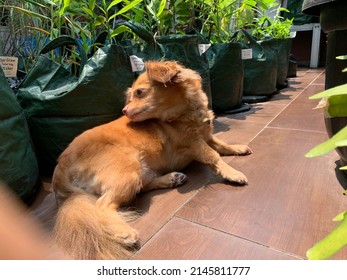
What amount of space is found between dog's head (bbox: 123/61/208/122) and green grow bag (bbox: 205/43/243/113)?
0.91 m

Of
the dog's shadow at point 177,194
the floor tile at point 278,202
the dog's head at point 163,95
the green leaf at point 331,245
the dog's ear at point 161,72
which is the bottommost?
the dog's shadow at point 177,194

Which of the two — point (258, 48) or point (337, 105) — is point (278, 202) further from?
point (258, 48)

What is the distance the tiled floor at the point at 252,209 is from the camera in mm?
773

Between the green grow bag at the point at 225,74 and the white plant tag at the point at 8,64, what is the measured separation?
1430 millimetres

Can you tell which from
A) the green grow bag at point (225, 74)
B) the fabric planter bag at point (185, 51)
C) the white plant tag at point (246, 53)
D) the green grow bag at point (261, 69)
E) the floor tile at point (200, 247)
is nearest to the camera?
the floor tile at point (200, 247)

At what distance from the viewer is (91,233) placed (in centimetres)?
78

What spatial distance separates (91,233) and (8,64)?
37.3 inches

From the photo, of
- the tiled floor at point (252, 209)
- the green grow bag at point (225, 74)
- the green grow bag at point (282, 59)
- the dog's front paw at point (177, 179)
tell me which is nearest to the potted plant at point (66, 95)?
the tiled floor at point (252, 209)

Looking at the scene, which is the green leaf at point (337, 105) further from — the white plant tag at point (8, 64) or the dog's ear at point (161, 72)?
the white plant tag at point (8, 64)

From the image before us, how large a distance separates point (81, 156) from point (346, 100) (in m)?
0.87

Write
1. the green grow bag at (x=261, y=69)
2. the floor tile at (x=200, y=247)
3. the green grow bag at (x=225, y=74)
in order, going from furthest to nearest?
the green grow bag at (x=261, y=69) < the green grow bag at (x=225, y=74) < the floor tile at (x=200, y=247)

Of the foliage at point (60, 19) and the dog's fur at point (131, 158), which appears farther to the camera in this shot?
the foliage at point (60, 19)

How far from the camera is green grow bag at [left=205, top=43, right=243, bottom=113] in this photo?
6.98ft
